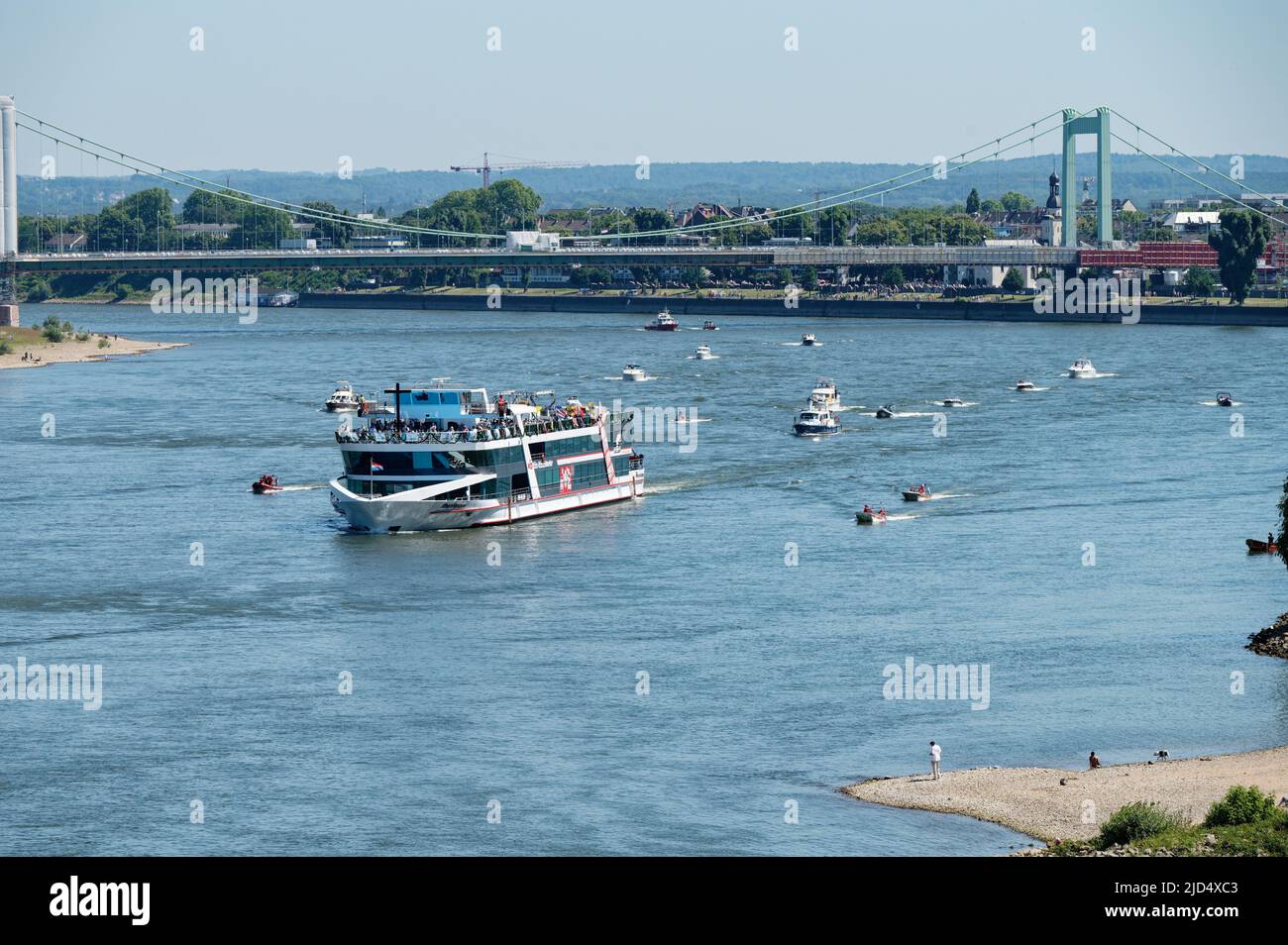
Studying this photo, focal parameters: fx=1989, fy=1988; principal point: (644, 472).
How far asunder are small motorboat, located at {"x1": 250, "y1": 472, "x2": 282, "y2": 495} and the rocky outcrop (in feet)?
96.0

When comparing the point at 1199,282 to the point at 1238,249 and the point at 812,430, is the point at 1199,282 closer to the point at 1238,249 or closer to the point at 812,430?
the point at 1238,249

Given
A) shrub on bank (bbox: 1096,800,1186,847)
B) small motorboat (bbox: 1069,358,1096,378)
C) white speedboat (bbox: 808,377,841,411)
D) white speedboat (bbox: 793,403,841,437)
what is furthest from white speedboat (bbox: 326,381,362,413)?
shrub on bank (bbox: 1096,800,1186,847)

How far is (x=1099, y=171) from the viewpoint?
15700 cm

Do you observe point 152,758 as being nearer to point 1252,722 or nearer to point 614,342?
point 1252,722

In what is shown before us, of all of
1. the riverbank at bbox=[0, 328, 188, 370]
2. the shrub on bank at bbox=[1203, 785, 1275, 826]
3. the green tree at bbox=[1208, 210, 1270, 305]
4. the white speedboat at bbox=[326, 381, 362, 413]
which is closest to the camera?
the shrub on bank at bbox=[1203, 785, 1275, 826]

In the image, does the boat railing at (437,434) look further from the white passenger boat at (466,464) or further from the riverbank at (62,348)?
the riverbank at (62,348)

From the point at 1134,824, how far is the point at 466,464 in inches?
1176

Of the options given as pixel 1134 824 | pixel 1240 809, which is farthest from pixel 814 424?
pixel 1134 824

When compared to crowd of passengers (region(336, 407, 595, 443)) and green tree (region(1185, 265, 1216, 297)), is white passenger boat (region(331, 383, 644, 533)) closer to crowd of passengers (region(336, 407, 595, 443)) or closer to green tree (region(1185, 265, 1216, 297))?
crowd of passengers (region(336, 407, 595, 443))

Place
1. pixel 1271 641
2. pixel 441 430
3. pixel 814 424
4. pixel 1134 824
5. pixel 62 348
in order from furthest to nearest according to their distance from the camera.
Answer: pixel 62 348 → pixel 814 424 → pixel 441 430 → pixel 1271 641 → pixel 1134 824

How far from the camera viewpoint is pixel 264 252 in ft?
487

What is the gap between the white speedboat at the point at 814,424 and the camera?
69500 mm

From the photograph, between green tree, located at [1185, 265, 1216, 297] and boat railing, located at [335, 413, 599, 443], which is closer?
boat railing, located at [335, 413, 599, 443]

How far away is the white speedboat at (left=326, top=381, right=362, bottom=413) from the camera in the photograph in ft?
258
